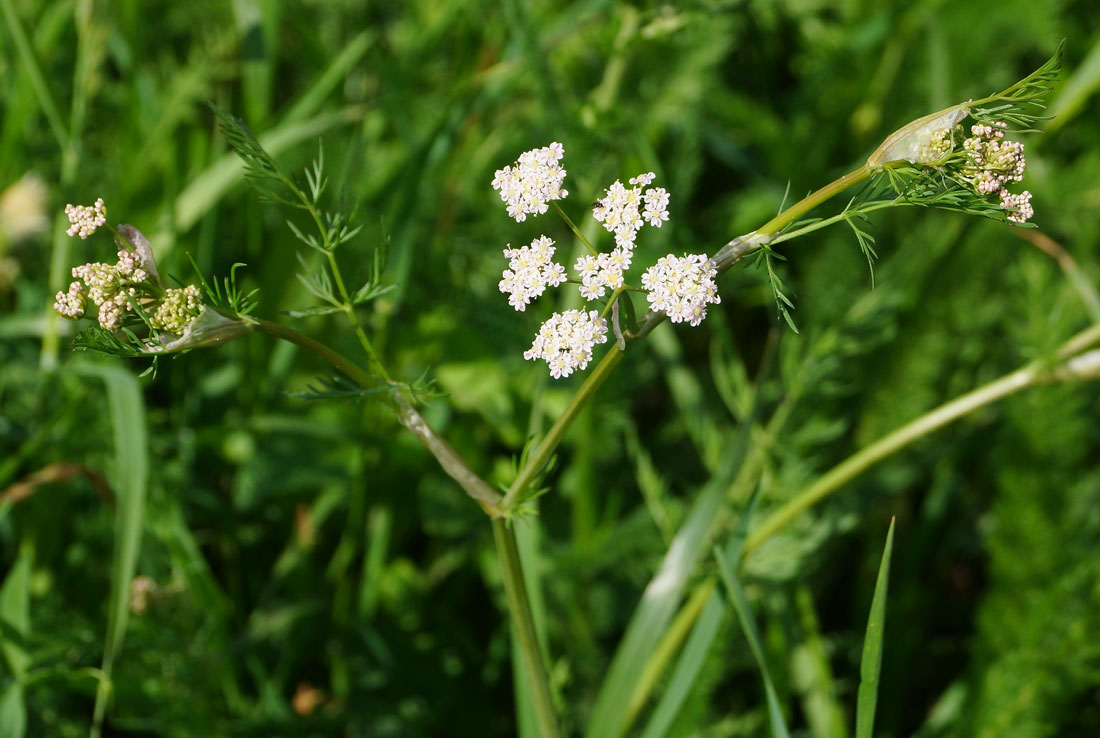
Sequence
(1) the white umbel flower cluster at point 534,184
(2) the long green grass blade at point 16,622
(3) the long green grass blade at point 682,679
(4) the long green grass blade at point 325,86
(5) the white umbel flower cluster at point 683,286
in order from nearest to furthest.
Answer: (5) the white umbel flower cluster at point 683,286 < (1) the white umbel flower cluster at point 534,184 < (3) the long green grass blade at point 682,679 < (2) the long green grass blade at point 16,622 < (4) the long green grass blade at point 325,86

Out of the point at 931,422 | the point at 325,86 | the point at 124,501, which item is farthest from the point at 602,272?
the point at 325,86

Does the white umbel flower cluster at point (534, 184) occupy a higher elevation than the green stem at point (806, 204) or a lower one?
higher

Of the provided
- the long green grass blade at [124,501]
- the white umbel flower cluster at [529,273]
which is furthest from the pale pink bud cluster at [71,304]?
the long green grass blade at [124,501]

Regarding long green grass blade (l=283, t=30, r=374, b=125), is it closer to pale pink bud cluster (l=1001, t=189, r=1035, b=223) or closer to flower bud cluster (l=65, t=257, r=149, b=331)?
flower bud cluster (l=65, t=257, r=149, b=331)

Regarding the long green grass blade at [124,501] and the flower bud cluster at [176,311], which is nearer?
the flower bud cluster at [176,311]

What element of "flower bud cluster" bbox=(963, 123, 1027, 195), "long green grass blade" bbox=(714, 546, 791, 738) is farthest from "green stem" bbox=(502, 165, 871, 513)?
"long green grass blade" bbox=(714, 546, 791, 738)

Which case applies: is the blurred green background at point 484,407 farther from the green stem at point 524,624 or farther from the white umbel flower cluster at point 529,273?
the white umbel flower cluster at point 529,273

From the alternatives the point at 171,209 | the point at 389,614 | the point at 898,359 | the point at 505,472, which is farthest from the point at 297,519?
the point at 898,359

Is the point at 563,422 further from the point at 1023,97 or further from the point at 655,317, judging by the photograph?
the point at 1023,97
